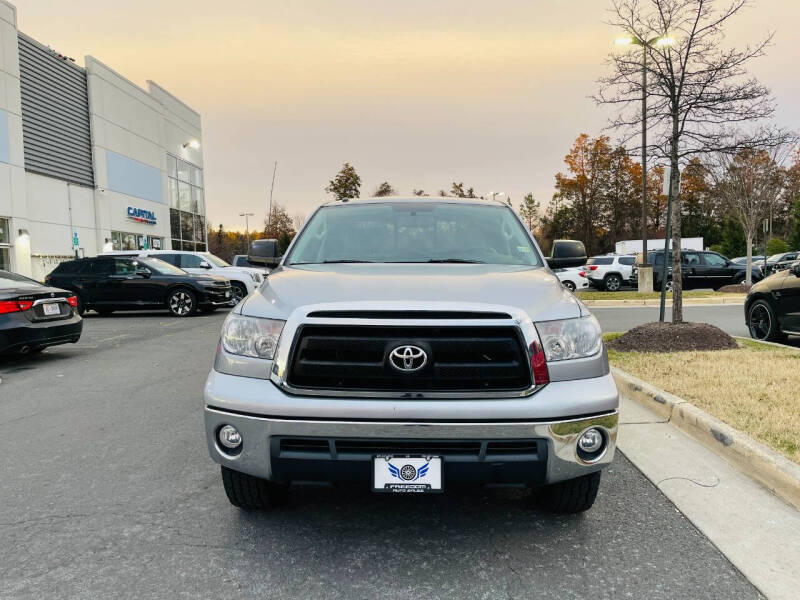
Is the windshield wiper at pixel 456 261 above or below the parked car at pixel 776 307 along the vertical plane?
above

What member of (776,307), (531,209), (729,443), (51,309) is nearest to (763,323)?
(776,307)

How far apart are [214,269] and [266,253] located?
14.5 m

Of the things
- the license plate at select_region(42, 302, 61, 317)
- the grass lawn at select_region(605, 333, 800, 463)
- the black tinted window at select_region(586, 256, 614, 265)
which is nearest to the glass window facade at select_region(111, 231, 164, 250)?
the black tinted window at select_region(586, 256, 614, 265)

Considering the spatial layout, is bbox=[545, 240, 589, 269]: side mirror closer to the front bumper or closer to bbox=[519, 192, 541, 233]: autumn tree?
the front bumper

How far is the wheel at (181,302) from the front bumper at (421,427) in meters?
13.7

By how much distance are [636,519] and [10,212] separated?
94.1 ft

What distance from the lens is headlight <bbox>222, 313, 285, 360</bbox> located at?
9.33 ft

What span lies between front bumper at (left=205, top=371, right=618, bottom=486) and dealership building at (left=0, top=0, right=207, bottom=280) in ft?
89.0

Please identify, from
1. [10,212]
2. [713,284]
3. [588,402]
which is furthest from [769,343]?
[10,212]

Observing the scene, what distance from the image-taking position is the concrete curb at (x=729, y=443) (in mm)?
3473

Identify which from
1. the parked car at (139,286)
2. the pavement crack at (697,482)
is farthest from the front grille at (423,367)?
the parked car at (139,286)

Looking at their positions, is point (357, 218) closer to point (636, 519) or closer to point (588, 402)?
point (588, 402)

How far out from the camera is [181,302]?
51.6ft

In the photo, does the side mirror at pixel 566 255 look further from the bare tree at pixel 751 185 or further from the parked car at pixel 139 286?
the bare tree at pixel 751 185
